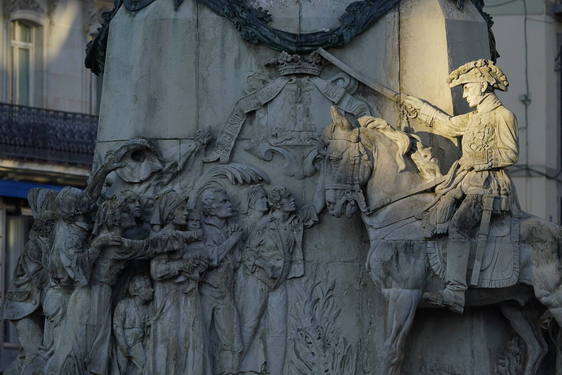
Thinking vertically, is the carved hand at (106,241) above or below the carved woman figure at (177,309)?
above

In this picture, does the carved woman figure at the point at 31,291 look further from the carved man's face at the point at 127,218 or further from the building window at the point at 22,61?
the building window at the point at 22,61

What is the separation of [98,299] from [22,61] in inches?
662

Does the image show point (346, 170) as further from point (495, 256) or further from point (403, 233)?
point (495, 256)

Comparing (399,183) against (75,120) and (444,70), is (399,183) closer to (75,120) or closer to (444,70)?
(444,70)

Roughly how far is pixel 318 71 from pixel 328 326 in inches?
89.2

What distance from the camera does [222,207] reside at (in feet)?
91.7

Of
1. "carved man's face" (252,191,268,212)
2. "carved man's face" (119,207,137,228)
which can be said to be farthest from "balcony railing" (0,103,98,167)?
"carved man's face" (252,191,268,212)

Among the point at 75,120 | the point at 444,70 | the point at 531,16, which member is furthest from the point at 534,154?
the point at 444,70

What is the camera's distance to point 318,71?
28.2 m

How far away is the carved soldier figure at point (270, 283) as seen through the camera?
27.8 m

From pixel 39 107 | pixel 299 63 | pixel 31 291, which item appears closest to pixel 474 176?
pixel 299 63

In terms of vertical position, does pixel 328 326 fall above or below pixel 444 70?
below

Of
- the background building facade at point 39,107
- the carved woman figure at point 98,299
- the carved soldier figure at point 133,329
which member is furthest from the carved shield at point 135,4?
the background building facade at point 39,107

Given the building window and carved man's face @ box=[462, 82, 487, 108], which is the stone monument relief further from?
the building window
